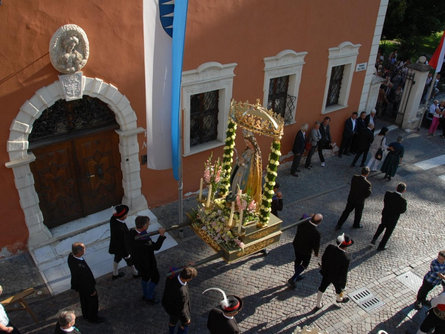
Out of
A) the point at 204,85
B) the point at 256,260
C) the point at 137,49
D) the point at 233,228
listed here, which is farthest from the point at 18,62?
the point at 256,260

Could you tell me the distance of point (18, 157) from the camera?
740 cm

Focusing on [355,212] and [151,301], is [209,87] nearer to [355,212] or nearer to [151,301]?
[355,212]

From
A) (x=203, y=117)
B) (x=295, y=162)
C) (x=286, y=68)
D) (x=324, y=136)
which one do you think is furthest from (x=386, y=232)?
(x=203, y=117)

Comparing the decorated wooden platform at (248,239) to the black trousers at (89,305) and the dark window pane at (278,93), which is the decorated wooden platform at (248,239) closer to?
the black trousers at (89,305)

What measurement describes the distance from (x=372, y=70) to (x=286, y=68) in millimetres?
3990

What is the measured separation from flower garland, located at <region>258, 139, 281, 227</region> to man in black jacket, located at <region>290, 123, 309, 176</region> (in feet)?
13.8

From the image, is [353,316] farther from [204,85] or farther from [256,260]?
[204,85]

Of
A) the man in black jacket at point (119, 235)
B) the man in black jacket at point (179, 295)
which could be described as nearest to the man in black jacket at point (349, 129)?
the man in black jacket at point (119, 235)

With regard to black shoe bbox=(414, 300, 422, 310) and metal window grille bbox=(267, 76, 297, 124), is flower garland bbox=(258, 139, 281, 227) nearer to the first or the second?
black shoe bbox=(414, 300, 422, 310)

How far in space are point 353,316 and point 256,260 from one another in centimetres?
219

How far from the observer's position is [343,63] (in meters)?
12.1

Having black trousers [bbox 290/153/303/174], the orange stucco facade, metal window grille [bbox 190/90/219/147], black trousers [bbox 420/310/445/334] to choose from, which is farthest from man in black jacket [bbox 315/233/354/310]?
black trousers [bbox 290/153/303/174]

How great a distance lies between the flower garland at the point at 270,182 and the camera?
7.28m

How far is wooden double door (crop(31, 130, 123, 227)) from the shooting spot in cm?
812
